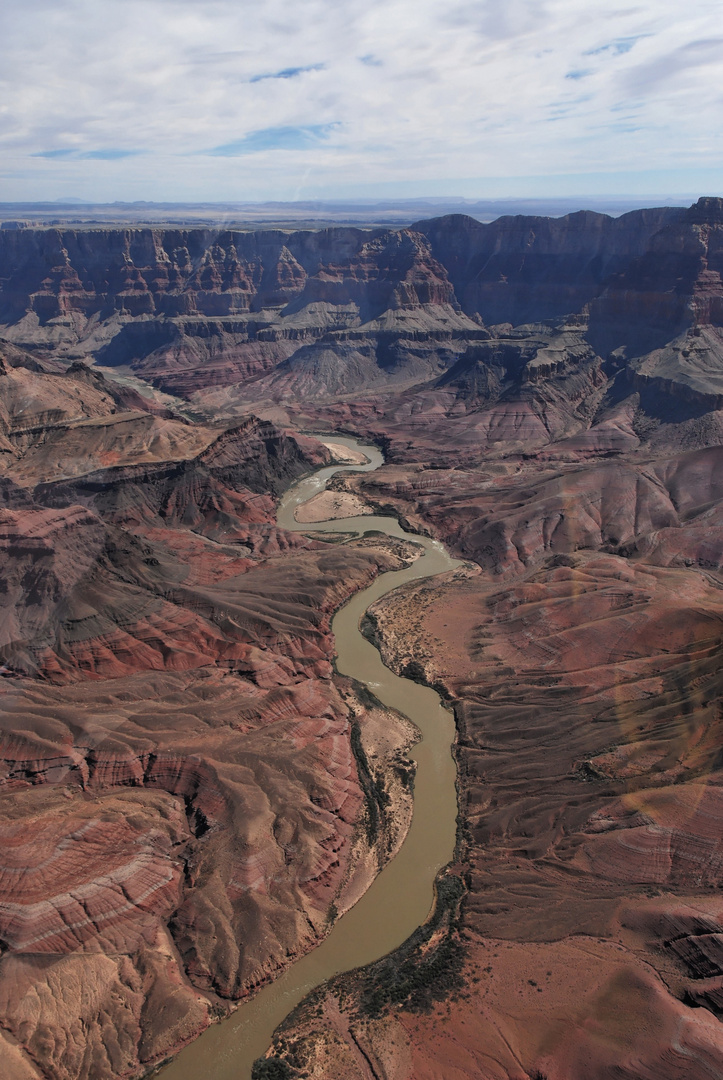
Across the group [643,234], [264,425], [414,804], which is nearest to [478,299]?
[643,234]

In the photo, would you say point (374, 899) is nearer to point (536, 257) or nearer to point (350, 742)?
point (350, 742)

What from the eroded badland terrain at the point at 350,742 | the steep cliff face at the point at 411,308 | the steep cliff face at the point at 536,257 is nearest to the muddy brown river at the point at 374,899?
the eroded badland terrain at the point at 350,742

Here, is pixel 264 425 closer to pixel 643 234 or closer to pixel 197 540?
pixel 197 540

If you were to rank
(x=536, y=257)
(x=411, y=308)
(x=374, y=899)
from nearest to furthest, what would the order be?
(x=374, y=899), (x=411, y=308), (x=536, y=257)

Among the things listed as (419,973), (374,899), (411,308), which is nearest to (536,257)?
(411,308)

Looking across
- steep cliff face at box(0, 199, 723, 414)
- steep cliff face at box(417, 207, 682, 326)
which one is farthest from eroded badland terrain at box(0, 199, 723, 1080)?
steep cliff face at box(417, 207, 682, 326)

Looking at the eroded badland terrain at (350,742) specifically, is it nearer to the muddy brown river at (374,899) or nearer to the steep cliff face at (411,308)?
the muddy brown river at (374,899)
